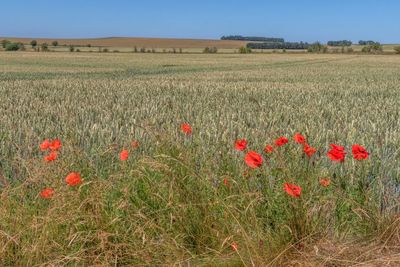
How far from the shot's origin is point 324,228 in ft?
9.99

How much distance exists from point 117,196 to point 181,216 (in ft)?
1.72

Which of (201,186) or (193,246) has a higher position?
(201,186)

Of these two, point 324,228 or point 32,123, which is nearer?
point 324,228

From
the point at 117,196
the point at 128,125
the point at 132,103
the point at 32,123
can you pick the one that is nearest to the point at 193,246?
the point at 117,196

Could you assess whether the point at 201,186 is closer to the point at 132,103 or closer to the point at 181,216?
the point at 181,216

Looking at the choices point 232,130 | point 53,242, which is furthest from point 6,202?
point 232,130

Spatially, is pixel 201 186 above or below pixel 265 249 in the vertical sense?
above

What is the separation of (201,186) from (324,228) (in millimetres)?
823

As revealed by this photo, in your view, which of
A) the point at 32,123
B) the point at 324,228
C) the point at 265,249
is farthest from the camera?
the point at 32,123

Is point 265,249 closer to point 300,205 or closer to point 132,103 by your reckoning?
point 300,205

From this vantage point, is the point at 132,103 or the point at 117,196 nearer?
the point at 117,196

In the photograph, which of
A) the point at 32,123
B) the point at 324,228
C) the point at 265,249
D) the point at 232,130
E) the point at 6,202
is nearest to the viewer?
the point at 265,249

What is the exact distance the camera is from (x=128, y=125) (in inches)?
252

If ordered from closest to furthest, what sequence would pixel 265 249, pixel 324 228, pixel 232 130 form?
pixel 265 249, pixel 324 228, pixel 232 130
